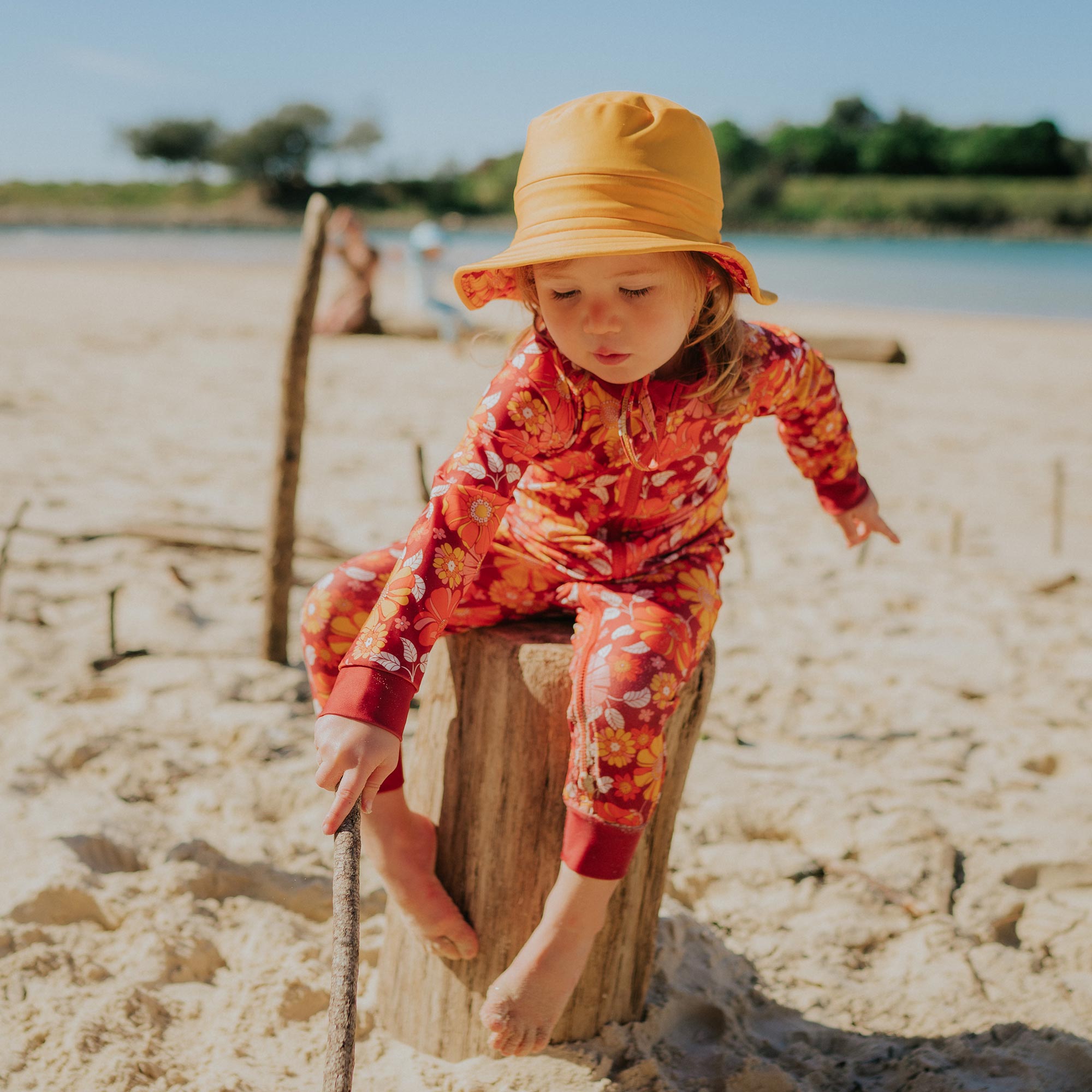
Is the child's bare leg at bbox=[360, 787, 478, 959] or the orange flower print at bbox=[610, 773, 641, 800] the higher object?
the orange flower print at bbox=[610, 773, 641, 800]

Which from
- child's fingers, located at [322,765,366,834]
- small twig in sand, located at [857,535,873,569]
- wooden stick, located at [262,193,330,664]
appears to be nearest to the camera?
child's fingers, located at [322,765,366,834]

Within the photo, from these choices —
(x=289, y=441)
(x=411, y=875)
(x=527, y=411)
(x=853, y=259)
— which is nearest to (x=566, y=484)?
(x=527, y=411)

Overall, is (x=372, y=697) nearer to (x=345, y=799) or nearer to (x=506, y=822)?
(x=345, y=799)

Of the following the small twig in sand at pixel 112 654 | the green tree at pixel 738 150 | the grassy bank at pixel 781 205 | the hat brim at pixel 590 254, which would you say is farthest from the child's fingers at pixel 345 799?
the green tree at pixel 738 150

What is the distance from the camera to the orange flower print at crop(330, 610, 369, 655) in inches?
69.7

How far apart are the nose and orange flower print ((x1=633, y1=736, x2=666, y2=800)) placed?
2.22 ft

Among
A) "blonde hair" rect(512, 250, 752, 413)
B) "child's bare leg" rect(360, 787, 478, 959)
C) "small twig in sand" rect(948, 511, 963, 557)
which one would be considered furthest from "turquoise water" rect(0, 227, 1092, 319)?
"child's bare leg" rect(360, 787, 478, 959)

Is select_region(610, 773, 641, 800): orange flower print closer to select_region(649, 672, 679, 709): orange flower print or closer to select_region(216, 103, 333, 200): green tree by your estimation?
select_region(649, 672, 679, 709): orange flower print

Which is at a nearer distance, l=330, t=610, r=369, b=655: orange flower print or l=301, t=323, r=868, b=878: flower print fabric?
l=301, t=323, r=868, b=878: flower print fabric

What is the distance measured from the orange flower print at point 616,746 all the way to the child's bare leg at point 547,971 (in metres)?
0.20

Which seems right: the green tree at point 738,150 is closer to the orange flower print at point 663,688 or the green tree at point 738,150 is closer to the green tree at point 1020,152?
the green tree at point 1020,152

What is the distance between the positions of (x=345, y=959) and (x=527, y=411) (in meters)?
0.91

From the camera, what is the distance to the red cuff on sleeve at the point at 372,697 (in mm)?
1422

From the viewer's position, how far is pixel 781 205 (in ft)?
191
